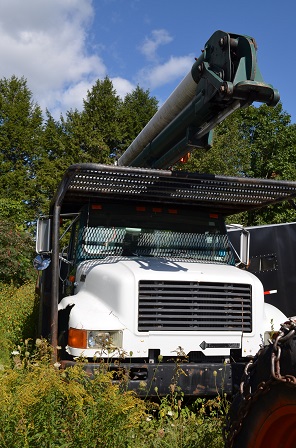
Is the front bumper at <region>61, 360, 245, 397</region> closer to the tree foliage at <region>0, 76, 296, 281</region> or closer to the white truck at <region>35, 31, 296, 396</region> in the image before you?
the white truck at <region>35, 31, 296, 396</region>

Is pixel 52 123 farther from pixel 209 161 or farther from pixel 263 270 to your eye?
pixel 263 270

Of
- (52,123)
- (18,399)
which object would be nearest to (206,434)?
(18,399)

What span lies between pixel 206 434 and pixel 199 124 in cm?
283

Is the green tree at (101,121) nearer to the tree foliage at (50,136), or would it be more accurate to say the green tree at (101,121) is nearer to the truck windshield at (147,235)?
the tree foliage at (50,136)

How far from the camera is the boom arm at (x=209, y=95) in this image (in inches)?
182

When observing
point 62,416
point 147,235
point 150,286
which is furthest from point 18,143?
point 62,416

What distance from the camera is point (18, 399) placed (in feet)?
11.6

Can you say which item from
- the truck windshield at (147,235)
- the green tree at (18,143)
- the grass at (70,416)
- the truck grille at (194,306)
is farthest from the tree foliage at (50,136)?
A: the grass at (70,416)

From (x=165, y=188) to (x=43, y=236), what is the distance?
140cm

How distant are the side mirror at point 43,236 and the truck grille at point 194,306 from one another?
1.23m

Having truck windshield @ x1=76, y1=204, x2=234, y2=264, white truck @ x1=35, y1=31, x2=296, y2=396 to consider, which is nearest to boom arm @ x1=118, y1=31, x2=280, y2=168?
white truck @ x1=35, y1=31, x2=296, y2=396

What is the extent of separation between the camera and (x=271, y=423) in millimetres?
2750

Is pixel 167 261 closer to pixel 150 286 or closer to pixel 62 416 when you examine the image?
pixel 150 286

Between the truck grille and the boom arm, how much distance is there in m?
1.44
